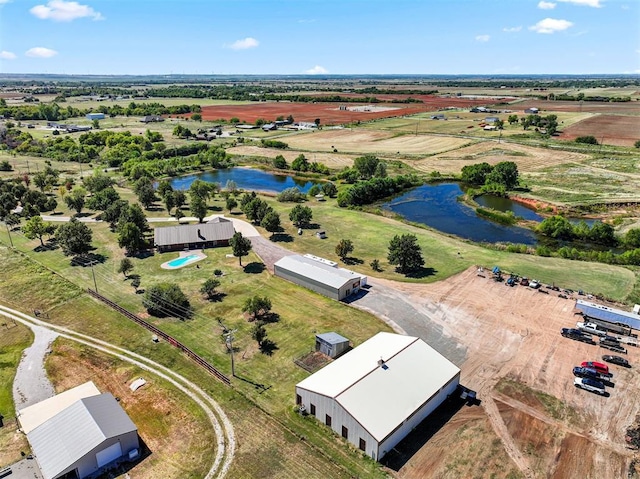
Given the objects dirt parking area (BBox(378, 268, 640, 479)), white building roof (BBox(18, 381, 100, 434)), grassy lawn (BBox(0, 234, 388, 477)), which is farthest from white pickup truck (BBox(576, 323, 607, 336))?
white building roof (BBox(18, 381, 100, 434))

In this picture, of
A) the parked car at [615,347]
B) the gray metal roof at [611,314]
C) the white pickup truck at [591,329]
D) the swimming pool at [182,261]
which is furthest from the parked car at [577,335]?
the swimming pool at [182,261]

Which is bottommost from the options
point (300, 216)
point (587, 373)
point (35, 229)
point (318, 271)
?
point (587, 373)

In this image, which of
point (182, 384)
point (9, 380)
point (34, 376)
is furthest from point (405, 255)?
point (9, 380)

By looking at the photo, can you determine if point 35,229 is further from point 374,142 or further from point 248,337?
point 374,142

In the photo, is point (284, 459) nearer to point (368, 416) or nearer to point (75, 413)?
point (368, 416)

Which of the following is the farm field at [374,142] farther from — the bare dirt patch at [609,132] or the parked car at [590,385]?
the parked car at [590,385]

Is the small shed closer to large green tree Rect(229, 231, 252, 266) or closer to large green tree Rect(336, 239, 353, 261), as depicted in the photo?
large green tree Rect(336, 239, 353, 261)

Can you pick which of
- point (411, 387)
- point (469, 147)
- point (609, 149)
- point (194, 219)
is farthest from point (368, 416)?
point (609, 149)

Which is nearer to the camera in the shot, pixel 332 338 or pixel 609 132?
pixel 332 338
